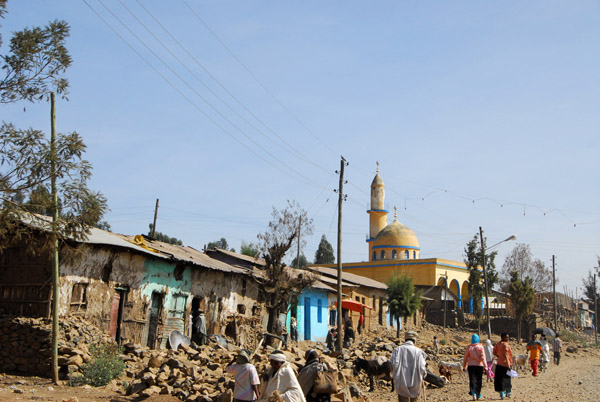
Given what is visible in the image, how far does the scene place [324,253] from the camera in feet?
291

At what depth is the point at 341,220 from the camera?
1041 inches

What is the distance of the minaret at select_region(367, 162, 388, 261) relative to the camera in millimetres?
67250

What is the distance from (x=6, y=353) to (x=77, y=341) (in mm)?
1848

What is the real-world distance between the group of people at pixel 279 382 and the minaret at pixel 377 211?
58.3 m

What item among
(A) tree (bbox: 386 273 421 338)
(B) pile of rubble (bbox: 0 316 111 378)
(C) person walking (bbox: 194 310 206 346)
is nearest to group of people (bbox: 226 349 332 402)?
(B) pile of rubble (bbox: 0 316 111 378)

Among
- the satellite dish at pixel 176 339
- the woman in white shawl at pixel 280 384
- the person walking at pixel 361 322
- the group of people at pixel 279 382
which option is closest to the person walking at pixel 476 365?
the group of people at pixel 279 382

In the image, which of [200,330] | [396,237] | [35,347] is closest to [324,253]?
[396,237]

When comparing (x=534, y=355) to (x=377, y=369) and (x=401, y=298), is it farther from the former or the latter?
(x=401, y=298)

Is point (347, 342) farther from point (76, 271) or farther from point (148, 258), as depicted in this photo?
point (76, 271)

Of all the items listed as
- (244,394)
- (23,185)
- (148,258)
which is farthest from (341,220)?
(244,394)

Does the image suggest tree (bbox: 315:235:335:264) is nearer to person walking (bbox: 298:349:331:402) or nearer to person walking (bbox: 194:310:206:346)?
person walking (bbox: 194:310:206:346)

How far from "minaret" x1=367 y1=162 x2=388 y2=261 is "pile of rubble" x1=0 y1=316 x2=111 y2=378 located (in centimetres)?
5225

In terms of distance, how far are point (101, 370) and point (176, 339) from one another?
6066 millimetres

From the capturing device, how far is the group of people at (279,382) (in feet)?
26.5
